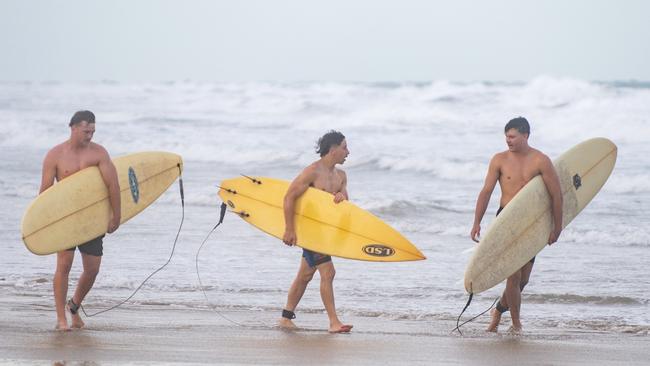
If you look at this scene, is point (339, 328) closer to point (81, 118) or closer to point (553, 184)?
point (553, 184)

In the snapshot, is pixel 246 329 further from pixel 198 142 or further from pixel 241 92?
pixel 241 92

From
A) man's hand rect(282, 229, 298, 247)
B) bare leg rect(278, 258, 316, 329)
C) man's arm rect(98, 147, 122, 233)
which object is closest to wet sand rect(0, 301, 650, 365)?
bare leg rect(278, 258, 316, 329)

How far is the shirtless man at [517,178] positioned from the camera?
6.70m

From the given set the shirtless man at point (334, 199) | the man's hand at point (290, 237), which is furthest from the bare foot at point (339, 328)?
the man's hand at point (290, 237)

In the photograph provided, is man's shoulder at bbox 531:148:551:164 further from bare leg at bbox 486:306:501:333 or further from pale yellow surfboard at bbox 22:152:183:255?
pale yellow surfboard at bbox 22:152:183:255

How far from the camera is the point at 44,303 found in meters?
7.70

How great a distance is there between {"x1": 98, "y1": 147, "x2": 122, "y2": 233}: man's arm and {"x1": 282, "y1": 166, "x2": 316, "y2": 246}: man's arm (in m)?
1.03

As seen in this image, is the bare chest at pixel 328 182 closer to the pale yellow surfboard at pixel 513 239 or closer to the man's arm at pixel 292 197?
the man's arm at pixel 292 197

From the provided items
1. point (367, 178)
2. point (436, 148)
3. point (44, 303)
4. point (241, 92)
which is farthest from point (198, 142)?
point (241, 92)

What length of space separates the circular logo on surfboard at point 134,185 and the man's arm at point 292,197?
3.70ft

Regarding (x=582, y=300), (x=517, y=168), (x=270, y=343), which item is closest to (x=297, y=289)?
(x=270, y=343)

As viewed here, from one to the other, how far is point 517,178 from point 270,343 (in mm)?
1877

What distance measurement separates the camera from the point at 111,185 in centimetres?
670

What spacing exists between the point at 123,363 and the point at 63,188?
5.59 ft
